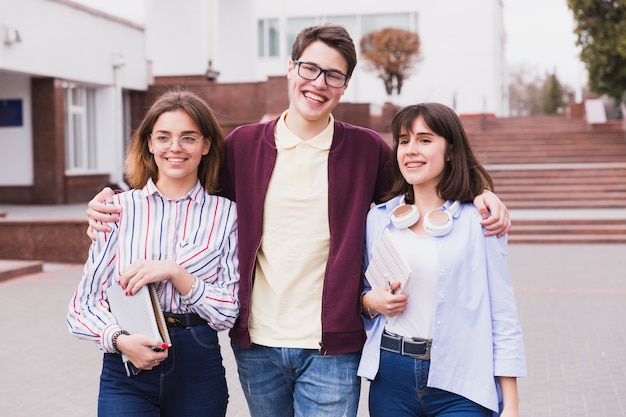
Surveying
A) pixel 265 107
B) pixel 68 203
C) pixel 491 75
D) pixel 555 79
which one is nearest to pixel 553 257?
pixel 265 107

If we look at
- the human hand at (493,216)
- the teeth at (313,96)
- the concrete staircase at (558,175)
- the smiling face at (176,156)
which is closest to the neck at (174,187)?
the smiling face at (176,156)

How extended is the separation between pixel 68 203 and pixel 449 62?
62.6 ft

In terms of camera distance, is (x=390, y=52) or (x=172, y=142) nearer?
(x=172, y=142)

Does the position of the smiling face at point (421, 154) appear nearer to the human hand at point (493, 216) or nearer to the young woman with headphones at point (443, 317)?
the young woman with headphones at point (443, 317)

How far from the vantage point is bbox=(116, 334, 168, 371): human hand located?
9.72ft

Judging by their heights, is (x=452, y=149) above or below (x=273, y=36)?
below

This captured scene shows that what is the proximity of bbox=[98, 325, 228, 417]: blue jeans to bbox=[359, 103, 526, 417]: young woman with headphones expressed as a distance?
52cm

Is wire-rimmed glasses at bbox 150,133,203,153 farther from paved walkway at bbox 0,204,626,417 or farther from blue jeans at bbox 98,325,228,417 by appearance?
paved walkway at bbox 0,204,626,417

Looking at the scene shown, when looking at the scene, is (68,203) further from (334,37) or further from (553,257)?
(334,37)

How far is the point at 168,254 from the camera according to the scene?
3.15 meters

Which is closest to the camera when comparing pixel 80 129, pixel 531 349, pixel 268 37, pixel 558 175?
pixel 531 349

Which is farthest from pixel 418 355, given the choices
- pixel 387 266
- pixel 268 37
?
pixel 268 37

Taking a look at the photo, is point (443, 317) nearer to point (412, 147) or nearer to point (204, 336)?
point (412, 147)

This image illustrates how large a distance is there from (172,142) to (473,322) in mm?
1192
